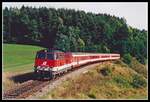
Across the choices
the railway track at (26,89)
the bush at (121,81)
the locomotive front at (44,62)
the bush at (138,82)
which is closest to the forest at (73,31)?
the bush at (138,82)

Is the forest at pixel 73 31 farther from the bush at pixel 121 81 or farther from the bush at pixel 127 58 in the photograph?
the bush at pixel 121 81

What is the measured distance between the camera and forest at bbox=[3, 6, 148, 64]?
32.2 meters

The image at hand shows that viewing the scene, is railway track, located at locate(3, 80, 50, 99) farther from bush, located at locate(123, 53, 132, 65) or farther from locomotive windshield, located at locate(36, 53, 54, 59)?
bush, located at locate(123, 53, 132, 65)

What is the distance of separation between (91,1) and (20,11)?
17.5 ft

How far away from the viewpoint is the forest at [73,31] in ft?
105

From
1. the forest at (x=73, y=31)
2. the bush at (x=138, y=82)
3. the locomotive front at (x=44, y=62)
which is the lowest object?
the bush at (x=138, y=82)

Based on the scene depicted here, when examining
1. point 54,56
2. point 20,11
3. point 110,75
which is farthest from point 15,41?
point 110,75

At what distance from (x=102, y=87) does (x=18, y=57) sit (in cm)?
718

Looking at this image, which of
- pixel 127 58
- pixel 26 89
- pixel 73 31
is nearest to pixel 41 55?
pixel 73 31

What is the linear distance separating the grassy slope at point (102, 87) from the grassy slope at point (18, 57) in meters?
3.54

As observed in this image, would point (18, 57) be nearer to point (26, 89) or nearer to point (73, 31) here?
point (73, 31)

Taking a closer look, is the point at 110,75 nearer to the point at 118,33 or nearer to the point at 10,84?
the point at 118,33

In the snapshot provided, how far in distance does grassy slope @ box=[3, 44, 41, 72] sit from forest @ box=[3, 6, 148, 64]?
1.98 ft

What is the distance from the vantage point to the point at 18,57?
34938 mm
